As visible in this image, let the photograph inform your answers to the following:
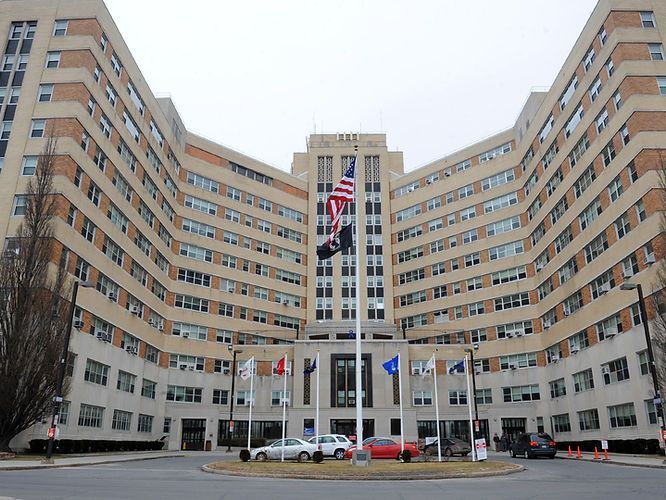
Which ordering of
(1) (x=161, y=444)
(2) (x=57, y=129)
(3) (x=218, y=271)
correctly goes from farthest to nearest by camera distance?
(3) (x=218, y=271), (1) (x=161, y=444), (2) (x=57, y=129)

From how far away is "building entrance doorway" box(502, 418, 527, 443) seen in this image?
57.3 metres

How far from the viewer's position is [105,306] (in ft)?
152

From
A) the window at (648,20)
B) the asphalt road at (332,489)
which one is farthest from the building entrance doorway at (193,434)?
the window at (648,20)

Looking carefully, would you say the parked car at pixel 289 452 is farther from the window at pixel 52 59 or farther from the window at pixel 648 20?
the window at pixel 648 20

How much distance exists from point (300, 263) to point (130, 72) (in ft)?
98.0

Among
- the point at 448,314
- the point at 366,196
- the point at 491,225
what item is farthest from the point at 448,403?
the point at 366,196

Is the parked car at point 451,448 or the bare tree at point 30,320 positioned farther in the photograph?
the parked car at point 451,448

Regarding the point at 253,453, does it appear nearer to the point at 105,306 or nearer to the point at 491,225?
the point at 105,306

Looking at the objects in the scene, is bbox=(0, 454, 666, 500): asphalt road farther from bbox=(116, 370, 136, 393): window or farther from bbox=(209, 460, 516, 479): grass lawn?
bbox=(116, 370, 136, 393): window

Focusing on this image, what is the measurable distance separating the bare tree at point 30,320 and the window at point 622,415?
1529 inches

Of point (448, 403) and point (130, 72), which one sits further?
point (448, 403)

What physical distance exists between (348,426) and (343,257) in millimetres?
22824

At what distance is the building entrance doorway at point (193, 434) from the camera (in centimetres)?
5681

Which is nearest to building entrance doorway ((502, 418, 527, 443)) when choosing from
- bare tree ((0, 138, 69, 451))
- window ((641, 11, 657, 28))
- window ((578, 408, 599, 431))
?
window ((578, 408, 599, 431))
